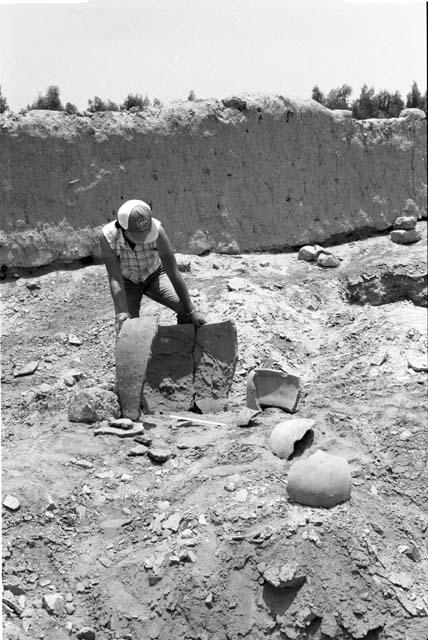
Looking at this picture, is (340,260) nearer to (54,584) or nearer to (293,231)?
(293,231)

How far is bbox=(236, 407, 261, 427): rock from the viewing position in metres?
5.14

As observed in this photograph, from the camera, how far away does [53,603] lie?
3.69 meters

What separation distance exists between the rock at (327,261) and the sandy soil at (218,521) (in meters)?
2.56

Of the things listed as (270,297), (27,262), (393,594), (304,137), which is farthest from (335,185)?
(393,594)

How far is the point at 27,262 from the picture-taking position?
789cm

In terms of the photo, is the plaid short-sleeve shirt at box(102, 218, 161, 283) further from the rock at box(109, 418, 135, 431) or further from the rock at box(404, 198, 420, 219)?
the rock at box(404, 198, 420, 219)

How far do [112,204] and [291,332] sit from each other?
2.35 metres

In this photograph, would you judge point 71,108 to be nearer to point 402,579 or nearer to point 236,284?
point 236,284

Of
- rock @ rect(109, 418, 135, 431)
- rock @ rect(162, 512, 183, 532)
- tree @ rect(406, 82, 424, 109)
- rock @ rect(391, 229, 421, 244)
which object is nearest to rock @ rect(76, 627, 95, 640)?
rock @ rect(162, 512, 183, 532)

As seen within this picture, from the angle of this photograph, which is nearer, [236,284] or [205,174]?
[236,284]

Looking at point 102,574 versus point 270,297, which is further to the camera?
point 270,297

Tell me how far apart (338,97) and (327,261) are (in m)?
3.18

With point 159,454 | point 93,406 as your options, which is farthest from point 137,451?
point 93,406

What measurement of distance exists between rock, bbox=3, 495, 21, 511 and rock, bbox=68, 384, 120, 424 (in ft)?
3.50
